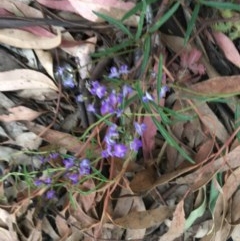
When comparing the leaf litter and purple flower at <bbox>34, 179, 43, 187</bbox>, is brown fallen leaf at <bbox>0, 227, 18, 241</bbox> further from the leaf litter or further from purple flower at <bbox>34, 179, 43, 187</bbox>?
purple flower at <bbox>34, 179, 43, 187</bbox>

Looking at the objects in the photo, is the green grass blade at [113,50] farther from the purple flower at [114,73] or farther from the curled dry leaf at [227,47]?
the curled dry leaf at [227,47]

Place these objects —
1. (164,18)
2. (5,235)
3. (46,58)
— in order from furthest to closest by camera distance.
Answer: (5,235), (46,58), (164,18)

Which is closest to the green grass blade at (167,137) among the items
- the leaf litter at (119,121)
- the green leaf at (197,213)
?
the leaf litter at (119,121)

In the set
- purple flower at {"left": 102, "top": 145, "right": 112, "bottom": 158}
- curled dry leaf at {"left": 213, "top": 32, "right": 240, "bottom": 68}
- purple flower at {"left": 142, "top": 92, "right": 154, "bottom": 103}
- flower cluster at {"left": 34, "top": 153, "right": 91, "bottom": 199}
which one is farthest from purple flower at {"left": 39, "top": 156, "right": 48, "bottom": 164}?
curled dry leaf at {"left": 213, "top": 32, "right": 240, "bottom": 68}

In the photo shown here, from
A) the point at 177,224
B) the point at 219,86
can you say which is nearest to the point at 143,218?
the point at 177,224

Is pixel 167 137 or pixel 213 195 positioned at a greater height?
pixel 167 137

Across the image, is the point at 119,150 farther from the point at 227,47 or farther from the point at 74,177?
the point at 227,47
